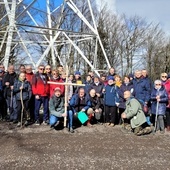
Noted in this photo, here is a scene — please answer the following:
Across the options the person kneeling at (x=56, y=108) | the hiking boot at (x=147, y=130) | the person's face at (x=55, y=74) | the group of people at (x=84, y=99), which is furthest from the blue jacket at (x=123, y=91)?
the person's face at (x=55, y=74)

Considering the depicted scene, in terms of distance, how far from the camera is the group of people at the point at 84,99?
334 inches

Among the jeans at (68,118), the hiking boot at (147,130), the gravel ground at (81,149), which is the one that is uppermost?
the jeans at (68,118)

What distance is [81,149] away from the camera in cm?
657

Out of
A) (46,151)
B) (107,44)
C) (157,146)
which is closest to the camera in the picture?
(46,151)

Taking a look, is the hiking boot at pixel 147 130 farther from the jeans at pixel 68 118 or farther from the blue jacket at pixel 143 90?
the jeans at pixel 68 118

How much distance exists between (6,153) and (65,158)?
1193 millimetres

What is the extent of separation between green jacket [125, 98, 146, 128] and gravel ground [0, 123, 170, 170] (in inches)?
15.9

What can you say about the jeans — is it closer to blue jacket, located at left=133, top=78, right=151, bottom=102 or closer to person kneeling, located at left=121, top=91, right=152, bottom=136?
person kneeling, located at left=121, top=91, right=152, bottom=136

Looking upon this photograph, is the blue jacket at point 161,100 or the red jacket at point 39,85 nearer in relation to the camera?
the blue jacket at point 161,100

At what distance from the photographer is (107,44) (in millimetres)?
32781

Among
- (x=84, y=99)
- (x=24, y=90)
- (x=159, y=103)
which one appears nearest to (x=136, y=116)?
(x=159, y=103)

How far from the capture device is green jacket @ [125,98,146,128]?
8281 mm

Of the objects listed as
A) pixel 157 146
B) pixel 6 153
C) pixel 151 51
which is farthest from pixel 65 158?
pixel 151 51

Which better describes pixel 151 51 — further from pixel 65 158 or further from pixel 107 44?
pixel 65 158
